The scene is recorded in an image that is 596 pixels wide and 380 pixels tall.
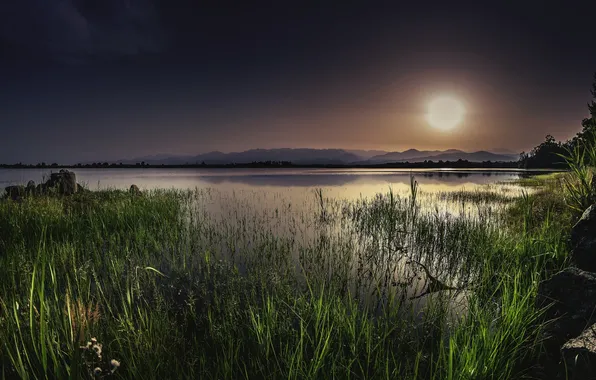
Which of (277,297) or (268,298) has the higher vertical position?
(268,298)

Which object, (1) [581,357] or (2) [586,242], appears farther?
(2) [586,242]

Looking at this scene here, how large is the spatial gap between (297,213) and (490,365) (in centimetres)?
1714

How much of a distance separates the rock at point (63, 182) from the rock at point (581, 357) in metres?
31.0

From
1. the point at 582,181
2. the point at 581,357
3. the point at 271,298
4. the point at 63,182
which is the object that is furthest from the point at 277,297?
the point at 63,182

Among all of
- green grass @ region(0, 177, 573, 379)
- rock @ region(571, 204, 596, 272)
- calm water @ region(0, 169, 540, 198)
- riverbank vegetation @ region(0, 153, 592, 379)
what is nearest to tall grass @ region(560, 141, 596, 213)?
riverbank vegetation @ region(0, 153, 592, 379)

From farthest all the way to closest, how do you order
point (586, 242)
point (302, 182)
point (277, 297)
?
1. point (302, 182)
2. point (586, 242)
3. point (277, 297)

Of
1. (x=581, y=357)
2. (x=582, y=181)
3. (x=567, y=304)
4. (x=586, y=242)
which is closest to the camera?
(x=581, y=357)

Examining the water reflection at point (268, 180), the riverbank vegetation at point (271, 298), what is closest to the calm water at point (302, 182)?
the water reflection at point (268, 180)

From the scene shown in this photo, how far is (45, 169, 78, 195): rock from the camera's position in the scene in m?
24.6

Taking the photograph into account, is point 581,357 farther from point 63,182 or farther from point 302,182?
point 302,182

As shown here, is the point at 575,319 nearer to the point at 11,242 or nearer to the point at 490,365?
the point at 490,365

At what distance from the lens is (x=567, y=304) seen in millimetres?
4547

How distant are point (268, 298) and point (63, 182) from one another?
28.2 metres

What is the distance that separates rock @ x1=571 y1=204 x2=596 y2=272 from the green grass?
0.88 meters
